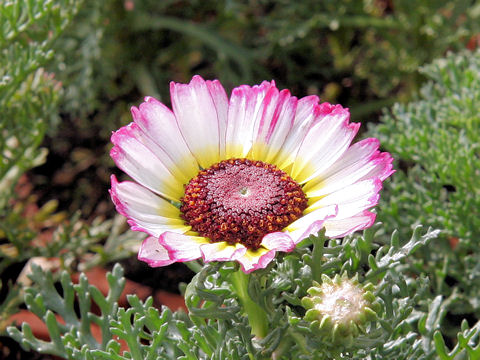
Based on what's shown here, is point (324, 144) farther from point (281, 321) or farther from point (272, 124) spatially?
point (281, 321)

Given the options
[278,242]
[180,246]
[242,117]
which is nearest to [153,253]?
[180,246]

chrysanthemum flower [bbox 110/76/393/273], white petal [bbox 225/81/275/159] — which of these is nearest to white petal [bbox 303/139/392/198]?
chrysanthemum flower [bbox 110/76/393/273]

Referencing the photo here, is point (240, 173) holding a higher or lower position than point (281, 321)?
higher

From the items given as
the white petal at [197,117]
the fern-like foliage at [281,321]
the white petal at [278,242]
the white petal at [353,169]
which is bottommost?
the fern-like foliage at [281,321]

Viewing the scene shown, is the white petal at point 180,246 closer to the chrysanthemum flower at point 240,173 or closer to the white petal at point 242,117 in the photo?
the chrysanthemum flower at point 240,173

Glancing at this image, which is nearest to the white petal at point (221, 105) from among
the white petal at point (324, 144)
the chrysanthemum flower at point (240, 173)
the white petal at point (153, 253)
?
the chrysanthemum flower at point (240, 173)

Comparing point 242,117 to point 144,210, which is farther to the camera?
point 242,117

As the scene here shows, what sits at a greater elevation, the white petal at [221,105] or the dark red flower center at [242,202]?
the white petal at [221,105]

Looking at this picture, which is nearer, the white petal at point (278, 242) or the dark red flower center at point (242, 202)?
the white petal at point (278, 242)
